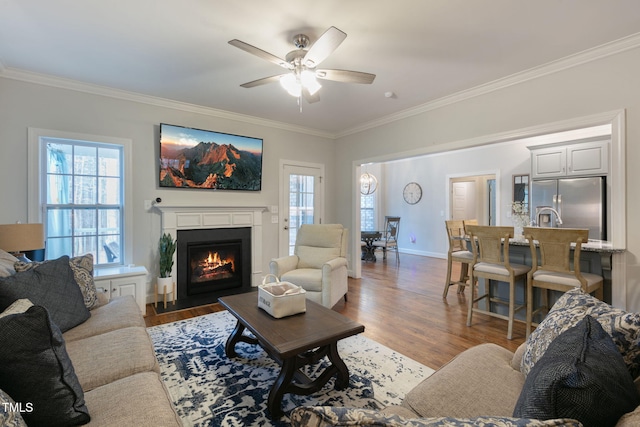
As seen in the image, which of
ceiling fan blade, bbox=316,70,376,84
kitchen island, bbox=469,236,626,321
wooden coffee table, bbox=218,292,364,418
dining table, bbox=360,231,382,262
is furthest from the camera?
dining table, bbox=360,231,382,262

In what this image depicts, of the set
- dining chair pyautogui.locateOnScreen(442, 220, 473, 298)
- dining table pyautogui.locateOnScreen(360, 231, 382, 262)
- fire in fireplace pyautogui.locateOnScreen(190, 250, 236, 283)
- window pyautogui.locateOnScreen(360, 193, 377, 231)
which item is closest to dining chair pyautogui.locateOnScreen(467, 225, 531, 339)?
dining chair pyautogui.locateOnScreen(442, 220, 473, 298)

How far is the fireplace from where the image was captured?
13.4 feet

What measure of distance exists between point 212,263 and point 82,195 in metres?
1.78

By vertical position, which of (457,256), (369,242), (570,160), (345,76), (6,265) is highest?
(345,76)

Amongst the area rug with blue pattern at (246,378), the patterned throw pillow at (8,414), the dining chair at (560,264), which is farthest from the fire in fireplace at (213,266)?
the dining chair at (560,264)

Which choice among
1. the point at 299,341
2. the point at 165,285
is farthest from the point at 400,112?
the point at 165,285

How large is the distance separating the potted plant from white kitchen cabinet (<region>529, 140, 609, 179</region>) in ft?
20.3

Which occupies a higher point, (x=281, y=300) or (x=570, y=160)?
(x=570, y=160)

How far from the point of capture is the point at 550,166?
5199 millimetres

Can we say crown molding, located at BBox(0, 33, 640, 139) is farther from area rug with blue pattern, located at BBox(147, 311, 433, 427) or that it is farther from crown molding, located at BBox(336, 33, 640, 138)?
area rug with blue pattern, located at BBox(147, 311, 433, 427)

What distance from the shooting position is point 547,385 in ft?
2.39

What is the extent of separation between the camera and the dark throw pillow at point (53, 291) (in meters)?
1.65

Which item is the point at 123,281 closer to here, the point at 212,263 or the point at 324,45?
the point at 212,263

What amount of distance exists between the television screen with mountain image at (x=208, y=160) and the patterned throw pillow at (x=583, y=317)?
13.2 ft
